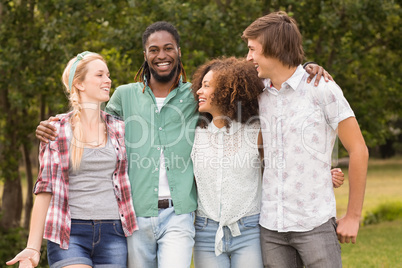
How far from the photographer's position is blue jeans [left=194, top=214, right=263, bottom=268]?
10.9 feet

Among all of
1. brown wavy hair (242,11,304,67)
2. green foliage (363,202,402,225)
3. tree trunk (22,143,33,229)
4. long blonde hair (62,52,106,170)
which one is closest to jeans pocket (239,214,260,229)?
brown wavy hair (242,11,304,67)

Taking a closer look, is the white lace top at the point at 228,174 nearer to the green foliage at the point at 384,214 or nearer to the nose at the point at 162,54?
the nose at the point at 162,54

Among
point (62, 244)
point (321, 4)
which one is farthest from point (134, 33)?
point (62, 244)

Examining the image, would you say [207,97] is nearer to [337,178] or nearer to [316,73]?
[316,73]

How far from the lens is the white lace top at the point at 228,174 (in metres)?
3.35

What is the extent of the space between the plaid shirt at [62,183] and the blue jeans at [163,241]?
114 mm

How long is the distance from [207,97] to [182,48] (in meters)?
4.09

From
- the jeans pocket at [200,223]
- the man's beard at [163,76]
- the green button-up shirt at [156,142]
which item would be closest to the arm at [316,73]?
the green button-up shirt at [156,142]

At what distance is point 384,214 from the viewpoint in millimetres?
14039

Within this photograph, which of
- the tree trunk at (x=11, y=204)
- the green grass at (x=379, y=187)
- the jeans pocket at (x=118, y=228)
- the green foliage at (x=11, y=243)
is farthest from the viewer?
the green grass at (x=379, y=187)

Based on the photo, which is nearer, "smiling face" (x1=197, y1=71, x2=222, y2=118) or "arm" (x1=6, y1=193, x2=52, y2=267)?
"arm" (x1=6, y1=193, x2=52, y2=267)

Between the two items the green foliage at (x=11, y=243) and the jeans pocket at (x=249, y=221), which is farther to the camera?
the green foliage at (x=11, y=243)

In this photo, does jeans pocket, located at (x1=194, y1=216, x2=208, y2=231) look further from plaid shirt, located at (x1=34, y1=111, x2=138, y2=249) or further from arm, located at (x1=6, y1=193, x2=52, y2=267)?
arm, located at (x1=6, y1=193, x2=52, y2=267)

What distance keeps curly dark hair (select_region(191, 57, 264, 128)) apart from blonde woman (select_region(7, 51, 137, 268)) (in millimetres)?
702
